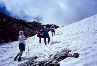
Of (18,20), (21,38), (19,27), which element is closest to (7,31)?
(19,27)

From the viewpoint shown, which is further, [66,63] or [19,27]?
[19,27]

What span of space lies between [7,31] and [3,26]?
3117 mm

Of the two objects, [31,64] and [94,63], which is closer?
[94,63]

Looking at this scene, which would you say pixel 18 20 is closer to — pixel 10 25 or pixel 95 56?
pixel 10 25

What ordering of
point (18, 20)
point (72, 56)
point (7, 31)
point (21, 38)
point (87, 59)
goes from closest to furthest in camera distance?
point (87, 59) → point (72, 56) → point (21, 38) → point (7, 31) → point (18, 20)

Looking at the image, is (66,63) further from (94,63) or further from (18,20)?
(18,20)

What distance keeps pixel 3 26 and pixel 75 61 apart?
135 ft

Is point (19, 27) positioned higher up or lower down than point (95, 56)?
higher up

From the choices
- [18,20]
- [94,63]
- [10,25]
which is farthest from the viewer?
[18,20]

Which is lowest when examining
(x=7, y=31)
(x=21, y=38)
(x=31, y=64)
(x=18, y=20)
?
(x=31, y=64)

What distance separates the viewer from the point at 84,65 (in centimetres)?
844

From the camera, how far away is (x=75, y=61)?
9.36 m

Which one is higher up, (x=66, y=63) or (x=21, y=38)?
(x=21, y=38)

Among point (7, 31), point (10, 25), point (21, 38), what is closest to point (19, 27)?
point (10, 25)
